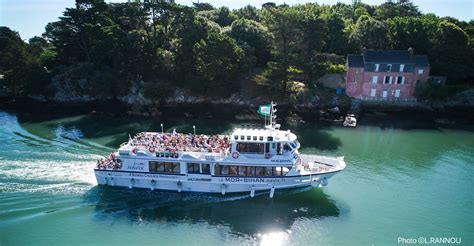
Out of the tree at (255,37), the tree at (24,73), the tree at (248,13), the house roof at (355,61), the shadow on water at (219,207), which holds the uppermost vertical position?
the tree at (248,13)

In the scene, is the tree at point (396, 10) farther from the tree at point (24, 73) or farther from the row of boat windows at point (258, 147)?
the tree at point (24, 73)

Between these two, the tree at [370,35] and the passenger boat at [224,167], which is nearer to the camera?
the passenger boat at [224,167]

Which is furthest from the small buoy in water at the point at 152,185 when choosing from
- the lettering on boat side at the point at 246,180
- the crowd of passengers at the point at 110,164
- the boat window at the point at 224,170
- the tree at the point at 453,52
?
the tree at the point at 453,52

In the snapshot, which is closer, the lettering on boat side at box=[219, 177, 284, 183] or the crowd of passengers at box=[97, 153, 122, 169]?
the lettering on boat side at box=[219, 177, 284, 183]

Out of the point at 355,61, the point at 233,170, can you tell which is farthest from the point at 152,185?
the point at 355,61

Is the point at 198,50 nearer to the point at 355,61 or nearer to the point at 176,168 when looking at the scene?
the point at 355,61

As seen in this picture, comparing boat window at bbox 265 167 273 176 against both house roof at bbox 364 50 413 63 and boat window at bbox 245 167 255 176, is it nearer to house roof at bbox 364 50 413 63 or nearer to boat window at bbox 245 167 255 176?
boat window at bbox 245 167 255 176

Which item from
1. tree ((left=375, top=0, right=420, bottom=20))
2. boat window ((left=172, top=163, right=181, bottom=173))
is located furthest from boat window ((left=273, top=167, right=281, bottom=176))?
tree ((left=375, top=0, right=420, bottom=20))
